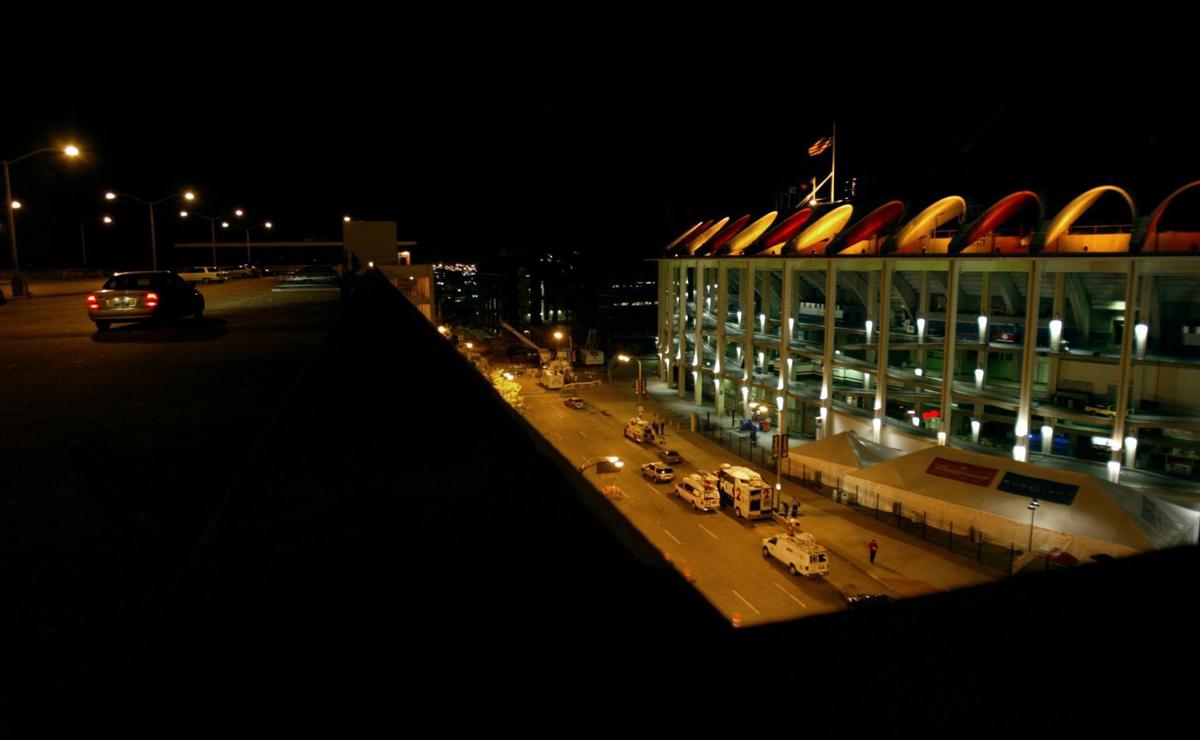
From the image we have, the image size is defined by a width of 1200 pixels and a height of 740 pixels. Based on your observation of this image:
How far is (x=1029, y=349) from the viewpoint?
2380 cm

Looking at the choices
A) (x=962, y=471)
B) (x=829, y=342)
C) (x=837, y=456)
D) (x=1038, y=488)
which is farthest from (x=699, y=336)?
(x=1038, y=488)

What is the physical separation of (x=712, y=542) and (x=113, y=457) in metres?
19.9

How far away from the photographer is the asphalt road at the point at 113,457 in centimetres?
216

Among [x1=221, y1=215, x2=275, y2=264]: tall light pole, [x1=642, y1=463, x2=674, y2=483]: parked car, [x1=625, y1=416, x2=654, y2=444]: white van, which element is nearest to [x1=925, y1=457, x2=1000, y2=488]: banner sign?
[x1=642, y1=463, x2=674, y2=483]: parked car

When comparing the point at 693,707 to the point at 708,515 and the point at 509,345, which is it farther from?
the point at 509,345

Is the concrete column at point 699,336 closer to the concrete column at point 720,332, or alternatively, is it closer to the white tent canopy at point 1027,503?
the concrete column at point 720,332

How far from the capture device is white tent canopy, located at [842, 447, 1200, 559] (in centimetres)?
1817

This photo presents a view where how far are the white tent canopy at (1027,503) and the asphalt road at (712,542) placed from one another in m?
4.04

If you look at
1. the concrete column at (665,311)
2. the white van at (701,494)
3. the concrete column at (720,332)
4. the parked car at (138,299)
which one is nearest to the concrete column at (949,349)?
the white van at (701,494)

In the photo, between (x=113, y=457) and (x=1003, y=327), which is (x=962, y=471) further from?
(x=113, y=457)

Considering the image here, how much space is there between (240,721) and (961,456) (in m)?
24.8

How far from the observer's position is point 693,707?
110cm

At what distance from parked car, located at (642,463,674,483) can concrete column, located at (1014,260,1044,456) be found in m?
12.5

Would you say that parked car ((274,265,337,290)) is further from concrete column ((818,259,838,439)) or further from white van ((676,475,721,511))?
concrete column ((818,259,838,439))
